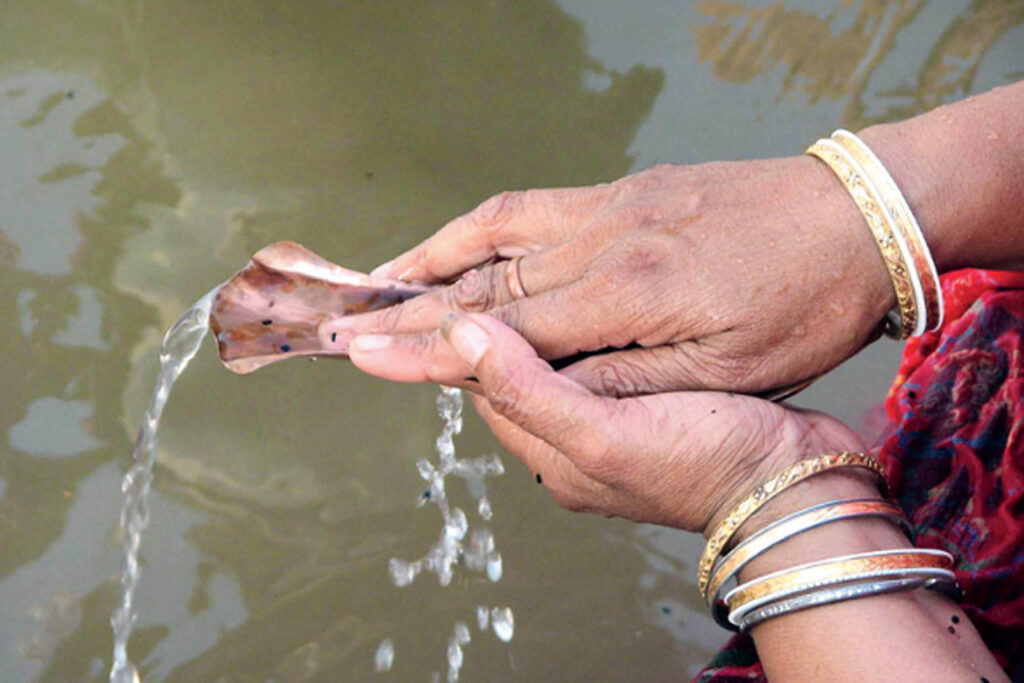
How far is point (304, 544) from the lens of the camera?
1931mm

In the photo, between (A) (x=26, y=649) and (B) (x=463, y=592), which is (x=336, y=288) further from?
(A) (x=26, y=649)

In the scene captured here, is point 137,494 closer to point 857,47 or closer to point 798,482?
point 798,482

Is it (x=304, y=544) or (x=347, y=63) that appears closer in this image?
(x=304, y=544)

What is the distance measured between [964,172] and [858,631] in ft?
1.92

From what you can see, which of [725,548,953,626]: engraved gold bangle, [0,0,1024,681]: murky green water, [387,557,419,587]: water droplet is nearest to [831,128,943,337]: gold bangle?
[725,548,953,626]: engraved gold bangle

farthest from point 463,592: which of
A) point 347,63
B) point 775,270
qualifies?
point 347,63

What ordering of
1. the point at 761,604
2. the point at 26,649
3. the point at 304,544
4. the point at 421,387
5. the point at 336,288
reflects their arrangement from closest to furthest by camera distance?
the point at 761,604 < the point at 336,288 < the point at 26,649 < the point at 304,544 < the point at 421,387

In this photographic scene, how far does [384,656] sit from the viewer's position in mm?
1848

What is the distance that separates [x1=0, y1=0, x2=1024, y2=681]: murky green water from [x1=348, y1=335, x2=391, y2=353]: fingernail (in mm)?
804

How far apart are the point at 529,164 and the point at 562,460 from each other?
1.15 metres

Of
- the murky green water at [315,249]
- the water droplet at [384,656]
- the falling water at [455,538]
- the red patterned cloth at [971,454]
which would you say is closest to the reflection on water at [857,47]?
the murky green water at [315,249]

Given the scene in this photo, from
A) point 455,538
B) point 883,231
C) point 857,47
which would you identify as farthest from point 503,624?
point 857,47

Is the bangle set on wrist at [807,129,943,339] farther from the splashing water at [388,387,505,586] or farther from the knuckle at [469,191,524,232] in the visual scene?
the splashing water at [388,387,505,586]

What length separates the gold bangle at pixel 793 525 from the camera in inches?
42.3
